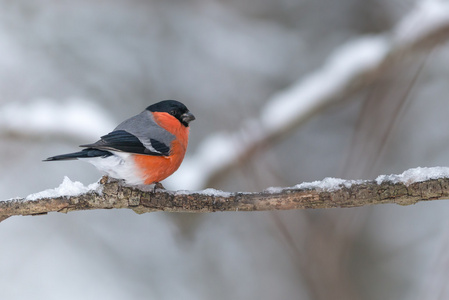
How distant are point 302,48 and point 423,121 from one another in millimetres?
1758

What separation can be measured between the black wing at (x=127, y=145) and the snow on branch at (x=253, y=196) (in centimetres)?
23

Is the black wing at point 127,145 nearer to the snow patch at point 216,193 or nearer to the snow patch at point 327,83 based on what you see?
the snow patch at point 216,193

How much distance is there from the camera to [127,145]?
2670mm

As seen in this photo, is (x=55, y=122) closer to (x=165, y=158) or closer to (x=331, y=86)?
(x=165, y=158)

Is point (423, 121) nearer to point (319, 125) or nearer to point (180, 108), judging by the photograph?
point (319, 125)

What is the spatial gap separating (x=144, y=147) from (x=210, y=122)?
2.85m

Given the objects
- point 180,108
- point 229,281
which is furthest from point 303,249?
point 229,281

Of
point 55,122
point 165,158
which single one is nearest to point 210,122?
point 55,122

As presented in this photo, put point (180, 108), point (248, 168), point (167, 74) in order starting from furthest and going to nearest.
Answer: point (167, 74) < point (248, 168) < point (180, 108)

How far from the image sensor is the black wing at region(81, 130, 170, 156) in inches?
102

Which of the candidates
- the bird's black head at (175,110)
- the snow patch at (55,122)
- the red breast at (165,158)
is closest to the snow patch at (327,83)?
the bird's black head at (175,110)

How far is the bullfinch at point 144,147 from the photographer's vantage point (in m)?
2.54

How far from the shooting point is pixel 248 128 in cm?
378

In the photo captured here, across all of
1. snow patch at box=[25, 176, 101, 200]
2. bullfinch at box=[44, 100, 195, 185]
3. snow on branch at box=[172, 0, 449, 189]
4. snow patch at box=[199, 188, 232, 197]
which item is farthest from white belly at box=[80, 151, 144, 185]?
snow on branch at box=[172, 0, 449, 189]
